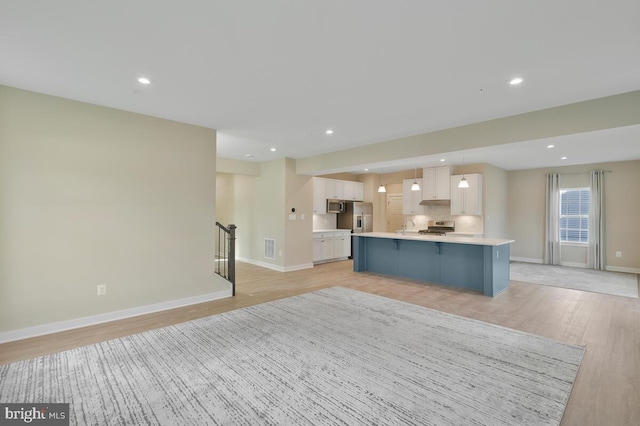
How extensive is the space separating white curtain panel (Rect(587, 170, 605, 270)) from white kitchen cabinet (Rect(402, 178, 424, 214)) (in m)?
4.19

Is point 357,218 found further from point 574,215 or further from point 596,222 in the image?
point 596,222

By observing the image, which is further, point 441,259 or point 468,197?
point 468,197

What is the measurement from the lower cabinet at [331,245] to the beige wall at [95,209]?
12.1 feet

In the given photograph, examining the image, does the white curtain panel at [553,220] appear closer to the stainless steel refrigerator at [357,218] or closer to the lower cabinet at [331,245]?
the stainless steel refrigerator at [357,218]

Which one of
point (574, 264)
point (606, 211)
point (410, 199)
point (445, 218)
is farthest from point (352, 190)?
point (606, 211)

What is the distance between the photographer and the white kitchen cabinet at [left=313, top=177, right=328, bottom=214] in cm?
810

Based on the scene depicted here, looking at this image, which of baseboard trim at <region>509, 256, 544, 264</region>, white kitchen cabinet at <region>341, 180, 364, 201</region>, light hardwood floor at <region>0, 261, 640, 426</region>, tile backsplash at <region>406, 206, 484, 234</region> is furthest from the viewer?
white kitchen cabinet at <region>341, 180, 364, 201</region>

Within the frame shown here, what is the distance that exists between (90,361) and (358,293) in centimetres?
371

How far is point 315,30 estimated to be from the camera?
7.25ft

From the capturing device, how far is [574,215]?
7906 mm

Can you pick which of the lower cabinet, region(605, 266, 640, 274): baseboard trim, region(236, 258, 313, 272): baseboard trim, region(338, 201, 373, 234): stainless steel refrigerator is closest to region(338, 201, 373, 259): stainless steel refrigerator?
region(338, 201, 373, 234): stainless steel refrigerator

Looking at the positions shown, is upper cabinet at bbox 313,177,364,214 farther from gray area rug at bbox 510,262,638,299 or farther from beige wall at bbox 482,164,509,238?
gray area rug at bbox 510,262,638,299

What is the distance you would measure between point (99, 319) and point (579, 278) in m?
8.92

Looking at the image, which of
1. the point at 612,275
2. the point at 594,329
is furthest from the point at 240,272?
the point at 612,275
